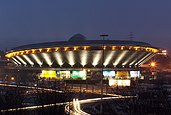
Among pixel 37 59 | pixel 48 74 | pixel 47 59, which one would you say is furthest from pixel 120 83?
pixel 37 59

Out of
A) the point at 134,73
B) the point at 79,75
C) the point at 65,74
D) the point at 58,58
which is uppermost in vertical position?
the point at 58,58

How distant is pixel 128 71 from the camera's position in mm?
115250

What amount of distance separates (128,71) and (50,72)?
27.6m

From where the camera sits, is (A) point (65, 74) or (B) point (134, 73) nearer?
(A) point (65, 74)

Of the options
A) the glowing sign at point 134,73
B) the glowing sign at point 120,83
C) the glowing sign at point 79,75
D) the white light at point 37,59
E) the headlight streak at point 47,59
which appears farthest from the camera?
the white light at point 37,59

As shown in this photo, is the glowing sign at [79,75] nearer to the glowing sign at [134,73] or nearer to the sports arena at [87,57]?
the sports arena at [87,57]

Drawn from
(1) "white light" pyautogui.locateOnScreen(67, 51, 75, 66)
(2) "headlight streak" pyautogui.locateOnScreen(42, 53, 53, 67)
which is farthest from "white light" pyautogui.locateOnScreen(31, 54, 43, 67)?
(1) "white light" pyautogui.locateOnScreen(67, 51, 75, 66)

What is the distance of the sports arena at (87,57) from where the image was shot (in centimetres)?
11162

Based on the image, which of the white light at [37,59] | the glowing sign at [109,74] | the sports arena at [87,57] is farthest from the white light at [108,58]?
the white light at [37,59]

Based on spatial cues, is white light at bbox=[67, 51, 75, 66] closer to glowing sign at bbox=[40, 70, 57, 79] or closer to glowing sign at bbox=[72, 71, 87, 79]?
glowing sign at bbox=[40, 70, 57, 79]

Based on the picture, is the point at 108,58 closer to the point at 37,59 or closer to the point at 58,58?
the point at 58,58

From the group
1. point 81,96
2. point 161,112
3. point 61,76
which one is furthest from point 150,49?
point 161,112

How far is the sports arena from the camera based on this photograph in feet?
366

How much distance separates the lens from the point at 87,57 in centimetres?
11581
